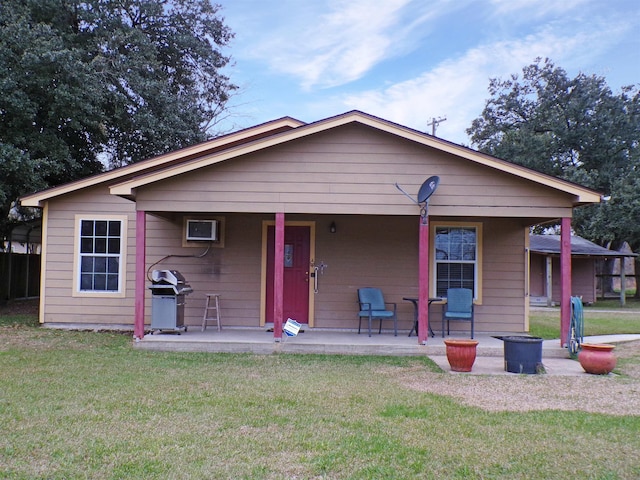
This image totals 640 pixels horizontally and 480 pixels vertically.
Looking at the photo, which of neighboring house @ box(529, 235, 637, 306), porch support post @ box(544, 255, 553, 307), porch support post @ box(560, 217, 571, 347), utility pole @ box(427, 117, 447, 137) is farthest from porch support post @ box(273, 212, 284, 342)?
utility pole @ box(427, 117, 447, 137)

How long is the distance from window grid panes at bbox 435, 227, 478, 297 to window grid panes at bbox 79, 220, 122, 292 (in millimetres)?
5437

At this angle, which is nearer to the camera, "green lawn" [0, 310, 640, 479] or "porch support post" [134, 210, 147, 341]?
"green lawn" [0, 310, 640, 479]

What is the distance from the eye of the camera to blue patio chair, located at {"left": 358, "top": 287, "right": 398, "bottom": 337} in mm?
8555

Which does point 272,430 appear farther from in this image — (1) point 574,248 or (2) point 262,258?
(1) point 574,248

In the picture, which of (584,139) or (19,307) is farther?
(584,139)

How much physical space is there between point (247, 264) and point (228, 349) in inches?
82.0

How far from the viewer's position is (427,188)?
734cm

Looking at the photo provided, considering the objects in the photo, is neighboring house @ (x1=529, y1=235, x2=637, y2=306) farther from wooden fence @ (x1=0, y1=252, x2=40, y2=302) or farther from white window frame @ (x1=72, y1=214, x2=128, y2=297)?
wooden fence @ (x1=0, y1=252, x2=40, y2=302)

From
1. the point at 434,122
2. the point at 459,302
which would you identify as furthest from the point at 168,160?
the point at 434,122

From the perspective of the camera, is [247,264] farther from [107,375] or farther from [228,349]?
[107,375]

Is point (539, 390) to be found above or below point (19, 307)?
below

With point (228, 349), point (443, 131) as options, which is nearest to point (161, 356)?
point (228, 349)

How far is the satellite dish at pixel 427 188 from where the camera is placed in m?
7.23

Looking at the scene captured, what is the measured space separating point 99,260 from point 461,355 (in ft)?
20.6
